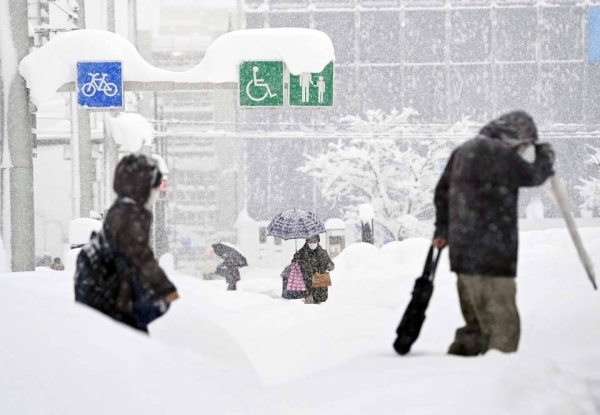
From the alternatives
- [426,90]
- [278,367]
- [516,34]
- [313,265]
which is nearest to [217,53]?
[313,265]

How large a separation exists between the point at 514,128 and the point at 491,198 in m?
0.46

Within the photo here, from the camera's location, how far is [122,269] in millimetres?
4695

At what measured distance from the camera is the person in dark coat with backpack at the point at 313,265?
13812 millimetres

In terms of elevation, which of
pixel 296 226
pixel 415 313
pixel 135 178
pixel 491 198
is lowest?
pixel 296 226

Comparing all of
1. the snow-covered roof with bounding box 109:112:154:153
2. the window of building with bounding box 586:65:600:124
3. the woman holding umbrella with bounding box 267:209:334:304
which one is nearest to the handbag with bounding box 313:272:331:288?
the woman holding umbrella with bounding box 267:209:334:304

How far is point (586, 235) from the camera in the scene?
11.5m

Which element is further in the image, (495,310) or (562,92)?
(562,92)

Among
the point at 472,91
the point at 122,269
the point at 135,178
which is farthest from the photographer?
the point at 472,91

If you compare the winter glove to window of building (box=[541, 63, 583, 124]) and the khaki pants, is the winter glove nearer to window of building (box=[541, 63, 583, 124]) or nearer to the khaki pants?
the khaki pants

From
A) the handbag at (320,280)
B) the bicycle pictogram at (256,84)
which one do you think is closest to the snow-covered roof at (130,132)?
the bicycle pictogram at (256,84)

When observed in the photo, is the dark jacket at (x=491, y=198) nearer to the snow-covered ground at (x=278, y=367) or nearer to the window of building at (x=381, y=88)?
the snow-covered ground at (x=278, y=367)

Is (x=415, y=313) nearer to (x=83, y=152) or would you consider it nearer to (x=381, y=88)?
(x=83, y=152)

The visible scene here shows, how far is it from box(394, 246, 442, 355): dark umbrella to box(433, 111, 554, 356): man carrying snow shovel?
0.75ft

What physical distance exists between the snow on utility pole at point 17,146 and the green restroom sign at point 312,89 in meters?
3.77
